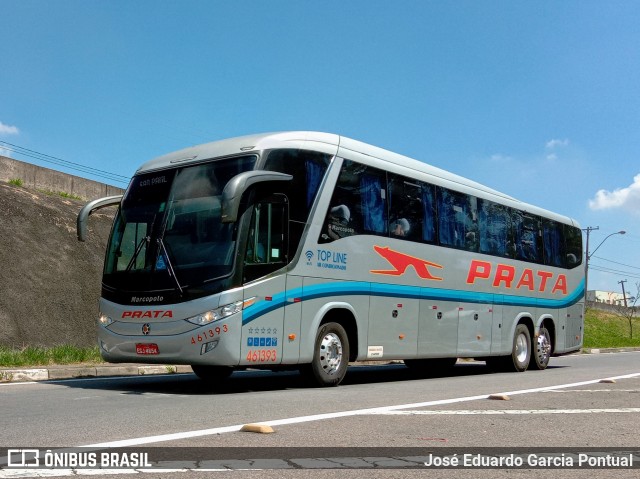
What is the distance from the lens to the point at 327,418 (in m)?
7.29

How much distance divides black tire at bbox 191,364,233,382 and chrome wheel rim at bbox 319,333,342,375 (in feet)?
6.44

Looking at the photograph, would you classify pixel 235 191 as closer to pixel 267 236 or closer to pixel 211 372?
pixel 267 236

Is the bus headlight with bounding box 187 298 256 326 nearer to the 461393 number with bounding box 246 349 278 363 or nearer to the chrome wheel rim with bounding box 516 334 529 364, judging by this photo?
the 461393 number with bounding box 246 349 278 363

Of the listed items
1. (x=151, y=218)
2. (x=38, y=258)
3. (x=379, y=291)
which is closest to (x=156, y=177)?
(x=151, y=218)

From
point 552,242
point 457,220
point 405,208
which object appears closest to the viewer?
point 405,208

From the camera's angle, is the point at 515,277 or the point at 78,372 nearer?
the point at 78,372

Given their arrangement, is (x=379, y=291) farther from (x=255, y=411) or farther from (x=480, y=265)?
(x=255, y=411)

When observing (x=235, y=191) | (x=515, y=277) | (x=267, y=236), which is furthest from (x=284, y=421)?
(x=515, y=277)

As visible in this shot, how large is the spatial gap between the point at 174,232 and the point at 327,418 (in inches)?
170

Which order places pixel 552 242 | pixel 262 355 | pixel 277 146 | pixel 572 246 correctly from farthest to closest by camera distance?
pixel 572 246 < pixel 552 242 < pixel 277 146 < pixel 262 355

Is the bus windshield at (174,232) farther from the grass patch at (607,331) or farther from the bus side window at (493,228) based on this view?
the grass patch at (607,331)

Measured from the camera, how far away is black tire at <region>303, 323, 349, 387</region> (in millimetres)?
11156

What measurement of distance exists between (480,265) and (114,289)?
773cm

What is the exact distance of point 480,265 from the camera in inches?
611
